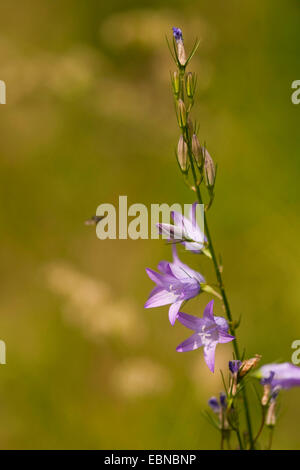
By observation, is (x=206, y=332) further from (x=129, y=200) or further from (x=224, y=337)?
(x=129, y=200)

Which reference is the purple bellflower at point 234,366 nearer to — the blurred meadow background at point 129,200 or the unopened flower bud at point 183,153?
the unopened flower bud at point 183,153

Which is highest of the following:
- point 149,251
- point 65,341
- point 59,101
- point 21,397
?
point 59,101

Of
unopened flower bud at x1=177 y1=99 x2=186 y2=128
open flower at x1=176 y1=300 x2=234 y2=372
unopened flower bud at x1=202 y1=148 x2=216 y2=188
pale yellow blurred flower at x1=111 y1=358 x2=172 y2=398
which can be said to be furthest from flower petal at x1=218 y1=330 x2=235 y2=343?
pale yellow blurred flower at x1=111 y1=358 x2=172 y2=398

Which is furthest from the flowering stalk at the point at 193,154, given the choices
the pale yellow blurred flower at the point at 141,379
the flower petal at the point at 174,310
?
the pale yellow blurred flower at the point at 141,379

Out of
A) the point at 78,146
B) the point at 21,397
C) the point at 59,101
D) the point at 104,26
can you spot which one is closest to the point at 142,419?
the point at 21,397

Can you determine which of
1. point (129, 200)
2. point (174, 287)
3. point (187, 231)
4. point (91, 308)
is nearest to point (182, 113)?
point (187, 231)

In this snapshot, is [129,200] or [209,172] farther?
[129,200]
